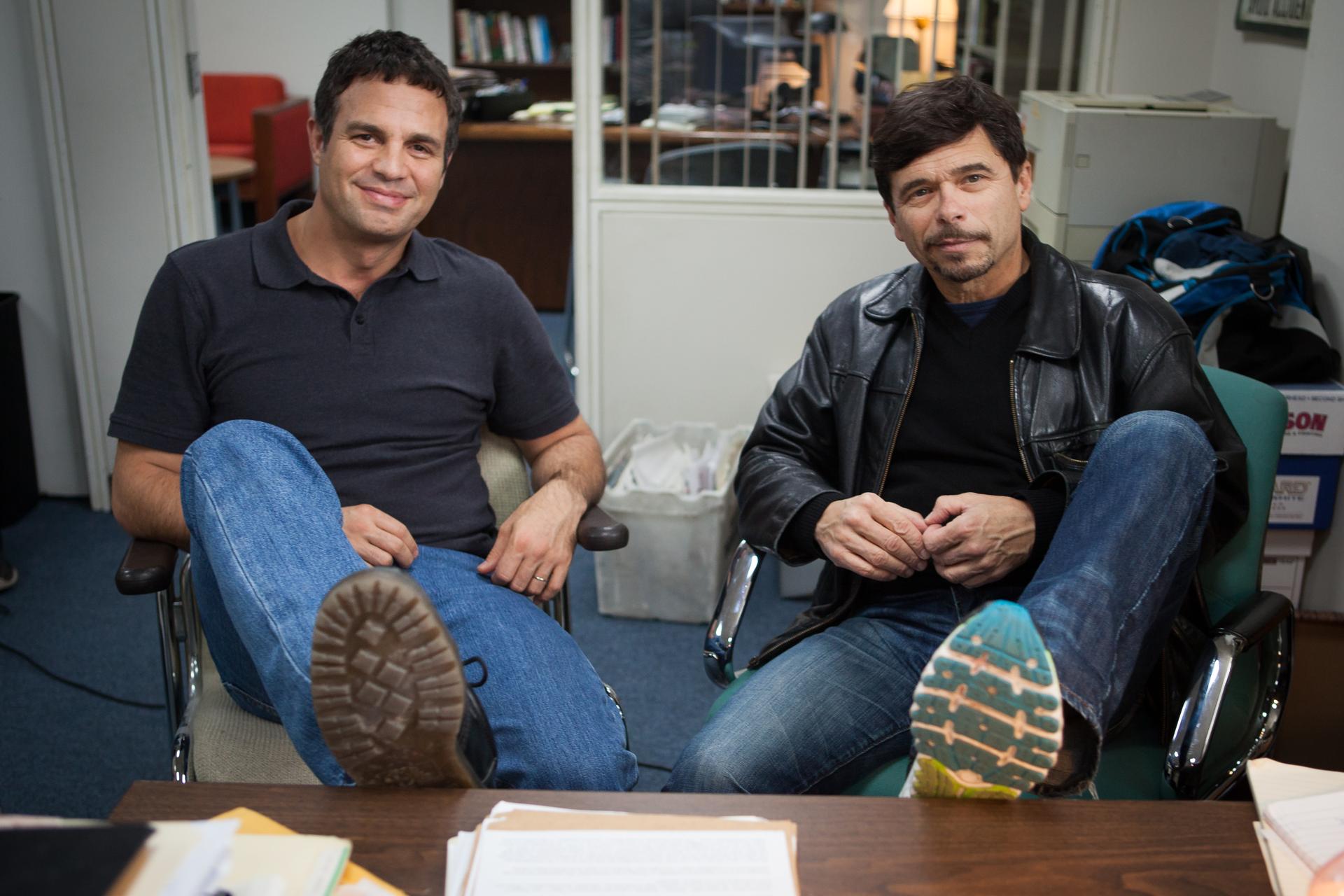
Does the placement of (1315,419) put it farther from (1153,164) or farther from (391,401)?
(391,401)

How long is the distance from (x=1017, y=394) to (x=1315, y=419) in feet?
3.00

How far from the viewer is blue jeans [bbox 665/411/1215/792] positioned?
120 cm

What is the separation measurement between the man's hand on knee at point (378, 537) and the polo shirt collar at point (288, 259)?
0.36 m

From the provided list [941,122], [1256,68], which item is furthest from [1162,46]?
[941,122]

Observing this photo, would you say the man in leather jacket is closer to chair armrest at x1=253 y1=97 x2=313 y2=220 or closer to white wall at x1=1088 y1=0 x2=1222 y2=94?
white wall at x1=1088 y1=0 x2=1222 y2=94

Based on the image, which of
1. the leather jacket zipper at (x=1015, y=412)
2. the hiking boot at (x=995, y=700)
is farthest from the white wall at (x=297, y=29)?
the hiking boot at (x=995, y=700)

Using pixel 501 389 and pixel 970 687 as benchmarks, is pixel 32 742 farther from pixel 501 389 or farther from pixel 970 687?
pixel 970 687

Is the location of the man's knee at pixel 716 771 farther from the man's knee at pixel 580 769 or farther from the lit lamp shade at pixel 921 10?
the lit lamp shade at pixel 921 10

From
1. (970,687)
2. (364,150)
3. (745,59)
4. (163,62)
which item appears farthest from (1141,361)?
(163,62)

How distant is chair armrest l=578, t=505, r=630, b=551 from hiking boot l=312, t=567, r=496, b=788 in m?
0.62

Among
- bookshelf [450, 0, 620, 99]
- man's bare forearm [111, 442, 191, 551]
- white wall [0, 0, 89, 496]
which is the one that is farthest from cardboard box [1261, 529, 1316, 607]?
bookshelf [450, 0, 620, 99]

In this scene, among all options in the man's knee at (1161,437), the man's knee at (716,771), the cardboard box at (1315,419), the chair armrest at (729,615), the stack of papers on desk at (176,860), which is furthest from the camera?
the cardboard box at (1315,419)

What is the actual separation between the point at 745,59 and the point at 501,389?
1803 mm

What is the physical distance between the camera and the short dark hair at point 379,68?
5.89ft
